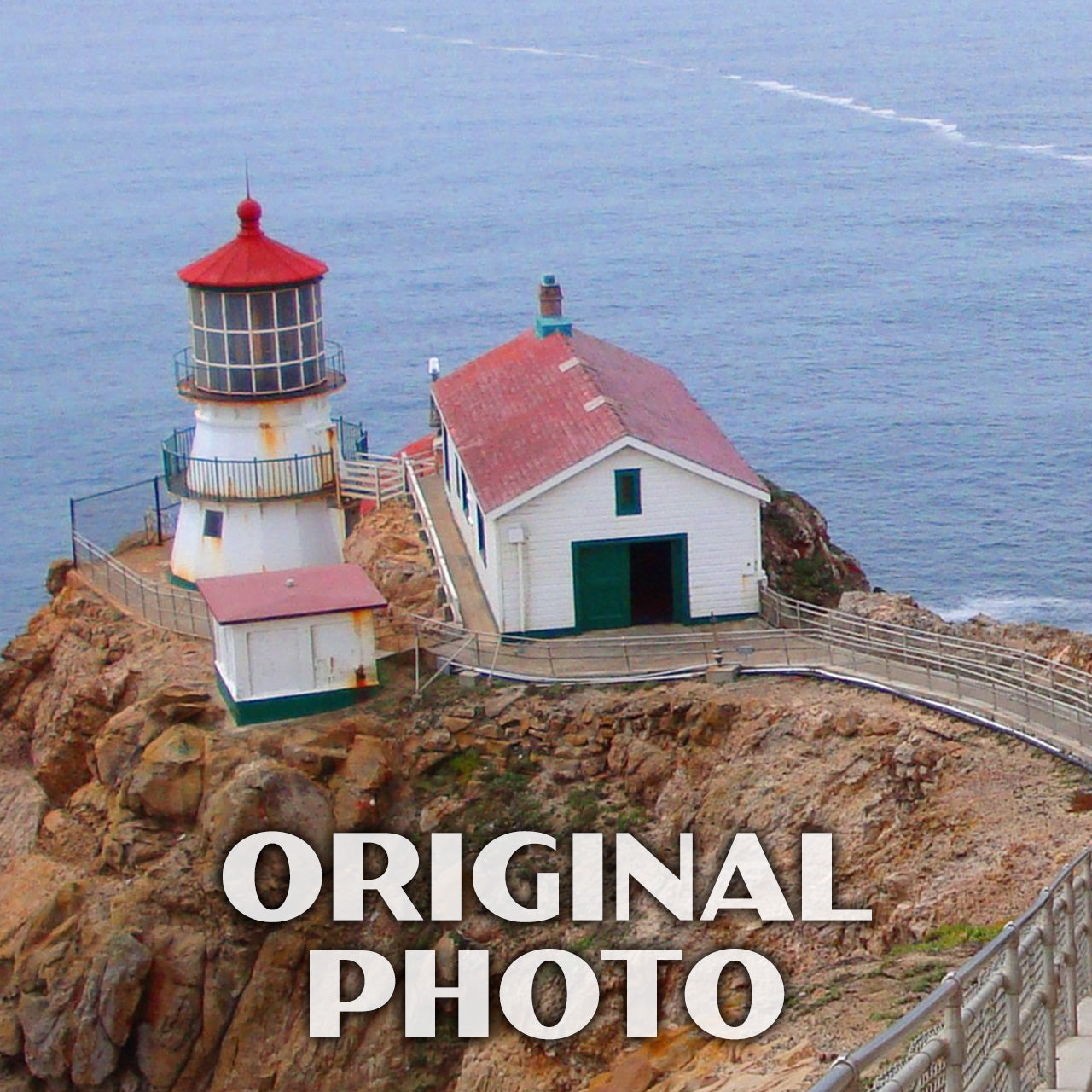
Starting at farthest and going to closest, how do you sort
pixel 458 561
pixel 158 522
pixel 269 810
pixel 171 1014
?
pixel 158 522, pixel 458 561, pixel 269 810, pixel 171 1014

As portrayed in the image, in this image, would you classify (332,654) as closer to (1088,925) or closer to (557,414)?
(557,414)

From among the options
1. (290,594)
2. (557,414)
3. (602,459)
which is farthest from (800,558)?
(290,594)

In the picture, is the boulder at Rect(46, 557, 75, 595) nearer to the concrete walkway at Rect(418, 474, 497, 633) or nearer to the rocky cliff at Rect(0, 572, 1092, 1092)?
the concrete walkway at Rect(418, 474, 497, 633)

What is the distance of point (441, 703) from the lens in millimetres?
27562

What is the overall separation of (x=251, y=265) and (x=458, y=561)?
6.71 metres

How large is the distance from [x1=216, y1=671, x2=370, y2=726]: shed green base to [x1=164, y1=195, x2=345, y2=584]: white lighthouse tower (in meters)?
8.04

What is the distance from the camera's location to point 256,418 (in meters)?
35.8

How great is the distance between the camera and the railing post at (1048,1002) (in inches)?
436

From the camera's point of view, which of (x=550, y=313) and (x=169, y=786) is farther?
(x=550, y=313)

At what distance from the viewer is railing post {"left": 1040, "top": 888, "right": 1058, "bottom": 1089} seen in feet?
36.3

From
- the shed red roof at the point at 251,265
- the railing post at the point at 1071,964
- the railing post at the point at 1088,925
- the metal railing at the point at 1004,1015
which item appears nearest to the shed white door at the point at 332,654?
the shed red roof at the point at 251,265

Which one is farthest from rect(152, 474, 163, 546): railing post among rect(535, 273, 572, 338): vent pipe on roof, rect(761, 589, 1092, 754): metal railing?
rect(761, 589, 1092, 754): metal railing

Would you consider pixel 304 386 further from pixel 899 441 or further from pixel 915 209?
pixel 915 209

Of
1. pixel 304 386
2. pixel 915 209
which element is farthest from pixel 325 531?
pixel 915 209
